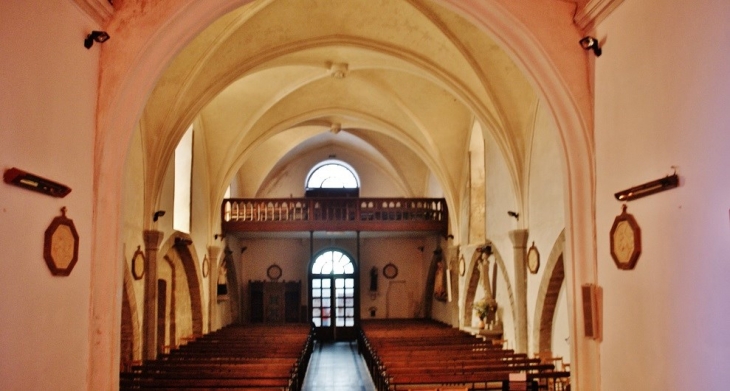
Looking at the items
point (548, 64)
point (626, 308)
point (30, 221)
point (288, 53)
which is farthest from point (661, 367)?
point (288, 53)

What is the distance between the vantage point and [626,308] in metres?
5.91

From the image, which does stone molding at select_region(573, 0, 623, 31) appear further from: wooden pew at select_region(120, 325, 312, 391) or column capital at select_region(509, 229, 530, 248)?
column capital at select_region(509, 229, 530, 248)

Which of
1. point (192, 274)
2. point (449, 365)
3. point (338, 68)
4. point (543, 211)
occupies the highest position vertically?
point (338, 68)

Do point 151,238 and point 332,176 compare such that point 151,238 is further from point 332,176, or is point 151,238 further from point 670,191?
point 332,176

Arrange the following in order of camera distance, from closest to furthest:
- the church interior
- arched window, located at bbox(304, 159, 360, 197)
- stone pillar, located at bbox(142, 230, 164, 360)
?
the church interior, stone pillar, located at bbox(142, 230, 164, 360), arched window, located at bbox(304, 159, 360, 197)

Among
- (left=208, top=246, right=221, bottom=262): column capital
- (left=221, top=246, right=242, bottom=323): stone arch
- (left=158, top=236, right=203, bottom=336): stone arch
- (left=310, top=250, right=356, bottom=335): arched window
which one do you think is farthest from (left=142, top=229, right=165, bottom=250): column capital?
(left=310, top=250, right=356, bottom=335): arched window

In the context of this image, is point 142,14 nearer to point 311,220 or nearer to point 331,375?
point 331,375

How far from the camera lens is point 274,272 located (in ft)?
81.7

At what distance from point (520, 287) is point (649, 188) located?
9021 millimetres

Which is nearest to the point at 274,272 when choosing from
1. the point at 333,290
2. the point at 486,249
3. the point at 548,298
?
the point at 333,290

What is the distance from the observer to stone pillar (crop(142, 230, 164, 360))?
13.3 m

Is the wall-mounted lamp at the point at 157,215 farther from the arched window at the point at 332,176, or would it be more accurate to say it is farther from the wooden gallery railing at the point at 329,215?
the arched window at the point at 332,176

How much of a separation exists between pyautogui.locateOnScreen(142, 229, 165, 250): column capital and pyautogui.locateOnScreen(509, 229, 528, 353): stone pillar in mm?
6993

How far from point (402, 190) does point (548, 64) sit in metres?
18.7
